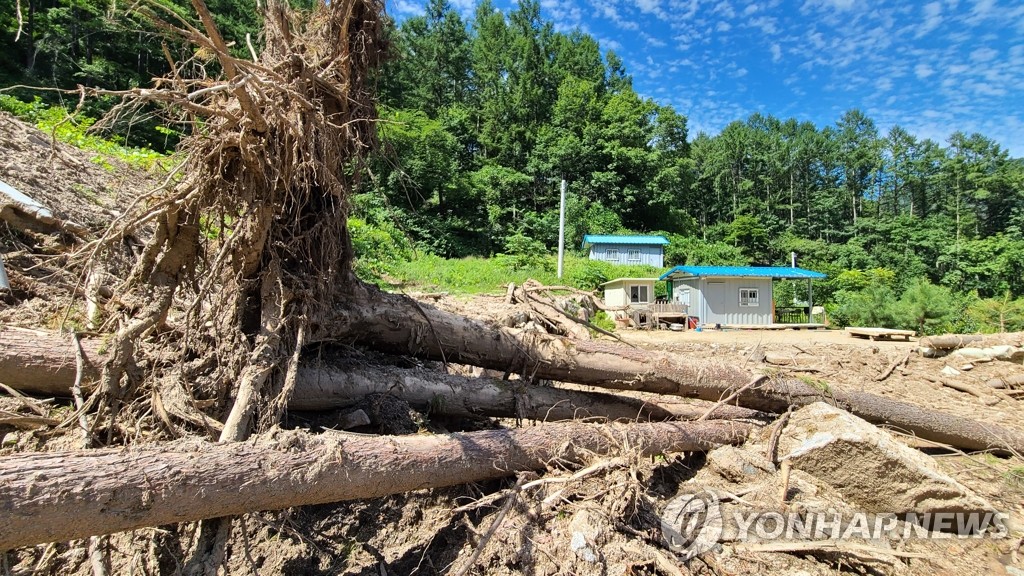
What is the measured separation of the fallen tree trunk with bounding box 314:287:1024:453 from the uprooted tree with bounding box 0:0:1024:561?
38 millimetres

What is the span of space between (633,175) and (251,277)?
121 ft

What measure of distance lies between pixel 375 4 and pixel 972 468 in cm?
667

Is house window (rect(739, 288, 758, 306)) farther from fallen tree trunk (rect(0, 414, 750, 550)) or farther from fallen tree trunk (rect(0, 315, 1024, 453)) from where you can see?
fallen tree trunk (rect(0, 414, 750, 550))

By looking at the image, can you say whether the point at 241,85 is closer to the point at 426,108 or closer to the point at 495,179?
the point at 495,179

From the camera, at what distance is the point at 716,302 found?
2027cm

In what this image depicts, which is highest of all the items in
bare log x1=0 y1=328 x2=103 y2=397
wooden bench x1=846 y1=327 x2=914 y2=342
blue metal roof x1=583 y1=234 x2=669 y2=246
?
blue metal roof x1=583 y1=234 x2=669 y2=246

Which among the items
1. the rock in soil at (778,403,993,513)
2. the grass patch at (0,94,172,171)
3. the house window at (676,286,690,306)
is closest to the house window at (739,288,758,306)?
the house window at (676,286,690,306)

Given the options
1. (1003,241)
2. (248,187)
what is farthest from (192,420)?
(1003,241)

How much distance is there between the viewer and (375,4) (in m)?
2.91

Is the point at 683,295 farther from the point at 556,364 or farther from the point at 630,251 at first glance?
the point at 556,364

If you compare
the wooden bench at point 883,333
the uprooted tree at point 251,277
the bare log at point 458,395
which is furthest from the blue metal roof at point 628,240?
the uprooted tree at point 251,277

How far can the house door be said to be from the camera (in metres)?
20.2

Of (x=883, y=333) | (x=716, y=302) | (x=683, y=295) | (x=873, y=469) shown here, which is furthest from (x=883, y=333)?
(x=873, y=469)

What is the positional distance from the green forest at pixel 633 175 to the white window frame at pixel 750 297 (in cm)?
356
